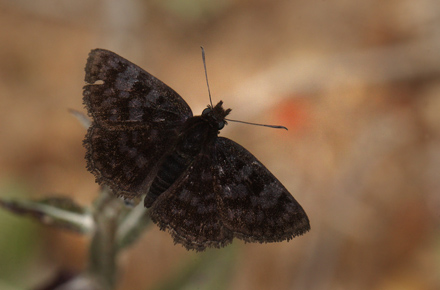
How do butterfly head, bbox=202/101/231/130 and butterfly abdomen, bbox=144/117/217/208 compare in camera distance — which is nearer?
butterfly abdomen, bbox=144/117/217/208

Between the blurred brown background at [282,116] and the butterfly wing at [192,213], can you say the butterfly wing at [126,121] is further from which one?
the blurred brown background at [282,116]

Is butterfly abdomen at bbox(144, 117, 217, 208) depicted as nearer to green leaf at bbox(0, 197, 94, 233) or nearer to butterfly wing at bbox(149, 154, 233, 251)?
butterfly wing at bbox(149, 154, 233, 251)

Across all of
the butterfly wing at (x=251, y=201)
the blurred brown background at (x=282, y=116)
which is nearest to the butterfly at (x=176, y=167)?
the butterfly wing at (x=251, y=201)

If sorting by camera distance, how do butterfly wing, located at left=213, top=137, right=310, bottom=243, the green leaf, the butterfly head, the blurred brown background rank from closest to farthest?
butterfly wing, located at left=213, top=137, right=310, bottom=243 → the butterfly head → the green leaf → the blurred brown background

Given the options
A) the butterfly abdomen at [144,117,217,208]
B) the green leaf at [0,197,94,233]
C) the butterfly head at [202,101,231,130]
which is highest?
the butterfly head at [202,101,231,130]

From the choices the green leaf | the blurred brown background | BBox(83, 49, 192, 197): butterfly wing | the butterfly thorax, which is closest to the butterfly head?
the butterfly thorax

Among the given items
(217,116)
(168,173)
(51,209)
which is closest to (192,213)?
(168,173)

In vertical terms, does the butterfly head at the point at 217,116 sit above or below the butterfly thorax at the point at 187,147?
above
